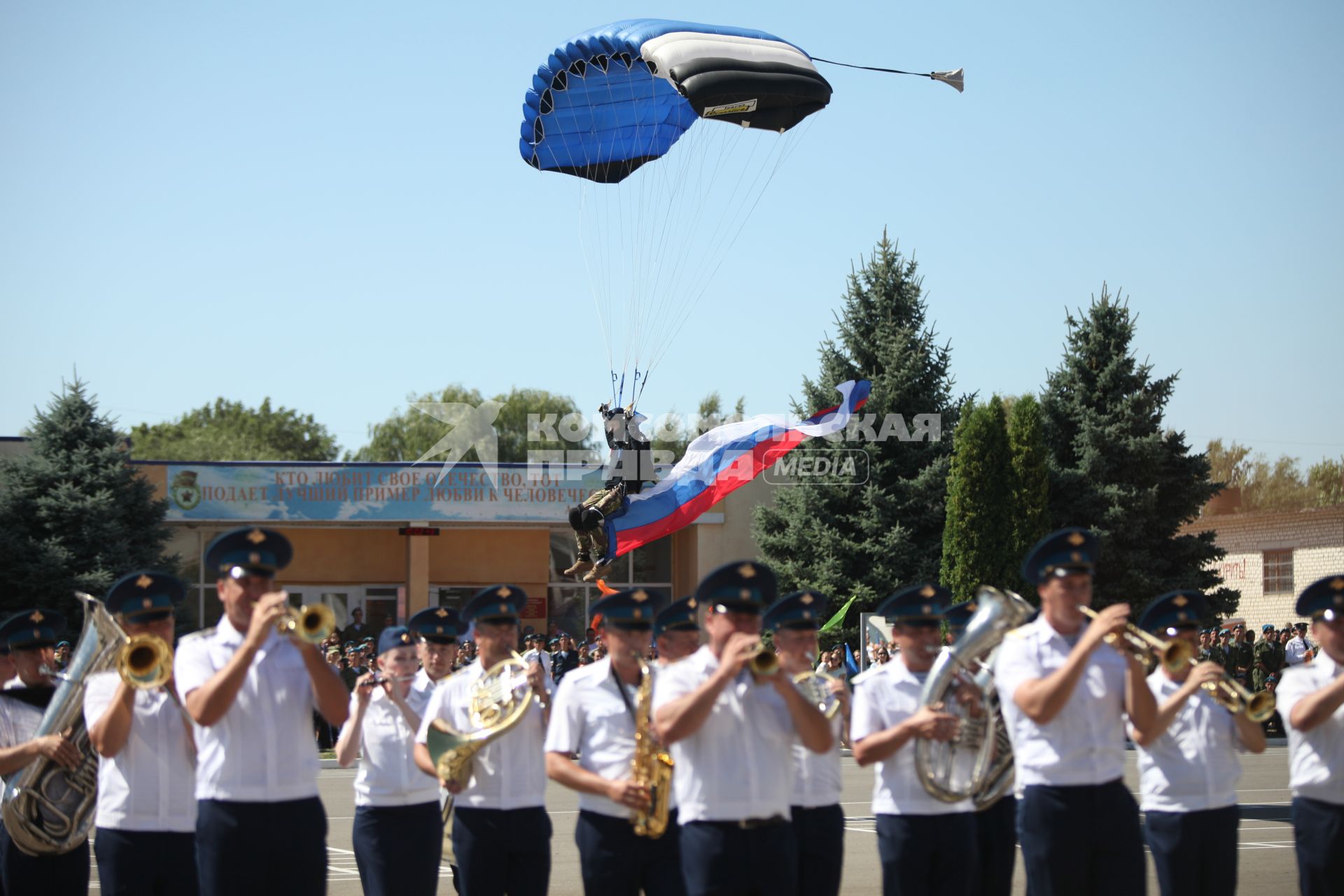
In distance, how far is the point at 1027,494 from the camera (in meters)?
29.6

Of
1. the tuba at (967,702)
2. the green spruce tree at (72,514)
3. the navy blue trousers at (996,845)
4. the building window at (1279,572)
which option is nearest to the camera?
the tuba at (967,702)

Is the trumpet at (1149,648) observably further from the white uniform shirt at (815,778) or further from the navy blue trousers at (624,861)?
the navy blue trousers at (624,861)

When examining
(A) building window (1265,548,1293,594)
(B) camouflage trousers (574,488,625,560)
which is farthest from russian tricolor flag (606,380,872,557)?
(A) building window (1265,548,1293,594)

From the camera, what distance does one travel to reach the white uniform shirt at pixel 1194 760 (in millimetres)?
6711

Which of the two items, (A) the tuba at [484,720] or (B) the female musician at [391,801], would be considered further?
(B) the female musician at [391,801]

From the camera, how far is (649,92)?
1928cm

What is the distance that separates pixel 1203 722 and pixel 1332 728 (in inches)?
22.9

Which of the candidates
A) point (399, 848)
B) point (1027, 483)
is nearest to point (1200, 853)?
point (399, 848)

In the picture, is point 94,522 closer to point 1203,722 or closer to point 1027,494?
point 1027,494

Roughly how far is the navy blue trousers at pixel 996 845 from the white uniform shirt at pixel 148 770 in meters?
3.61

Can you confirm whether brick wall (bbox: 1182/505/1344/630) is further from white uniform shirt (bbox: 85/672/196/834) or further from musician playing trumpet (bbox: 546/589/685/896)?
white uniform shirt (bbox: 85/672/196/834)

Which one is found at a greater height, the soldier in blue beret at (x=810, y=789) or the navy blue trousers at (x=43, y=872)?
the soldier in blue beret at (x=810, y=789)

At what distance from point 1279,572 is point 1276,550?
60 centimetres

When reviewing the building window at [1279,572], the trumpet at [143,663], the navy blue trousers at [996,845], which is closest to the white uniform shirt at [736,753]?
the trumpet at [143,663]
